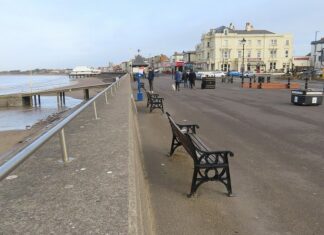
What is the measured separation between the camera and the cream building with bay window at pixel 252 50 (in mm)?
108500

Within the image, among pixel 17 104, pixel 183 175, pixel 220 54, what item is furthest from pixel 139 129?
pixel 220 54

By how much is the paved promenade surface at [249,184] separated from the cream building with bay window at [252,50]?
100m

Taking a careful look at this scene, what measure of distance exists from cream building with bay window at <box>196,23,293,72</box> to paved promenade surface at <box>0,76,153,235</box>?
348 ft

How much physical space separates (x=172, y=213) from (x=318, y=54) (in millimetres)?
117294

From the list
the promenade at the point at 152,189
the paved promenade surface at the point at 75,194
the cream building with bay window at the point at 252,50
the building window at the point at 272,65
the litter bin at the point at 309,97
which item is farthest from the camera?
the building window at the point at 272,65

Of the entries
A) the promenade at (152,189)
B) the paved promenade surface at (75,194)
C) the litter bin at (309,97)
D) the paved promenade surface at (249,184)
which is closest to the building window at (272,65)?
the litter bin at (309,97)

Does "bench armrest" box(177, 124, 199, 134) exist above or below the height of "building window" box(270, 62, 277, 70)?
above

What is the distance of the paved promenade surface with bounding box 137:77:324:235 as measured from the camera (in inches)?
180

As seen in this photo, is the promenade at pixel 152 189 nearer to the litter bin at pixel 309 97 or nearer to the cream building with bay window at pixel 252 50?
the litter bin at pixel 309 97

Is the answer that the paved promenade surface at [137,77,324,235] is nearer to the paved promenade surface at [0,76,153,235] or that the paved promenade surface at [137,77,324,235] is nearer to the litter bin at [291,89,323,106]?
the paved promenade surface at [0,76,153,235]

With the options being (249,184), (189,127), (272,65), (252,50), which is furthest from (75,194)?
(272,65)

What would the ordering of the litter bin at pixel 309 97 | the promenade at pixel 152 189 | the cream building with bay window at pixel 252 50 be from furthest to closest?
the cream building with bay window at pixel 252 50
the litter bin at pixel 309 97
the promenade at pixel 152 189

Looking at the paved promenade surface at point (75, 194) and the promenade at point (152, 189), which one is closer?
the paved promenade surface at point (75, 194)

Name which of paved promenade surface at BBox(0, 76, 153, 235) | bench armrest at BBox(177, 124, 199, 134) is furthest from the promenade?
bench armrest at BBox(177, 124, 199, 134)
